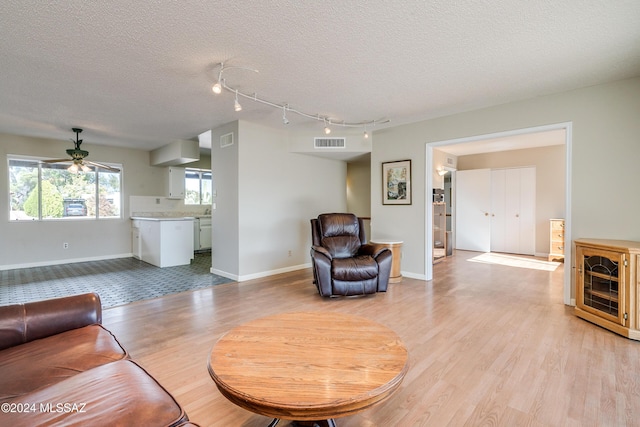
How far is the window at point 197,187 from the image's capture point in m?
7.59

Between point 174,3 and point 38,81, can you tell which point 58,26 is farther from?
point 38,81

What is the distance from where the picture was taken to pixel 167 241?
550cm

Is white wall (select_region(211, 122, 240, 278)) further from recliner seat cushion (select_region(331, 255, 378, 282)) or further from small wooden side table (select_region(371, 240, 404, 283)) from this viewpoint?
small wooden side table (select_region(371, 240, 404, 283))

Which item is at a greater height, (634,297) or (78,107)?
(78,107)

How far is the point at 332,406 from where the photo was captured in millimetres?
1041

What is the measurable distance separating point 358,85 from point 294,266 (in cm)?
334

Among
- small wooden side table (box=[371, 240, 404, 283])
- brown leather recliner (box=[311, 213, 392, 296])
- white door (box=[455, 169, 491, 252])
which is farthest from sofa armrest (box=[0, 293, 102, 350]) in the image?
white door (box=[455, 169, 491, 252])

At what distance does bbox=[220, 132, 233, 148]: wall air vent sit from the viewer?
15.0 ft

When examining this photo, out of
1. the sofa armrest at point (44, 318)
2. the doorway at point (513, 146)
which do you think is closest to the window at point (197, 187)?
the doorway at point (513, 146)

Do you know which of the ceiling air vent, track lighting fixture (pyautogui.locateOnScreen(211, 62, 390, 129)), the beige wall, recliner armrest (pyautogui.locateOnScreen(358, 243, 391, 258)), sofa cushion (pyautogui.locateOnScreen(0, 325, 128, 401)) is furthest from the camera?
the beige wall

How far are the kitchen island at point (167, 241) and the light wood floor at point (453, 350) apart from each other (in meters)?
1.96

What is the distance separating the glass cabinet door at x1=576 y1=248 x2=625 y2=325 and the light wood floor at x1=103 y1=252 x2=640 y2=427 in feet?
0.63

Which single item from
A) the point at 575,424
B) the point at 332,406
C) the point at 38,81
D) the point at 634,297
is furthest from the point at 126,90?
the point at 634,297

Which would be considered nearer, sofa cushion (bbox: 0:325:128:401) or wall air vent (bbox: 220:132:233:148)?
sofa cushion (bbox: 0:325:128:401)
